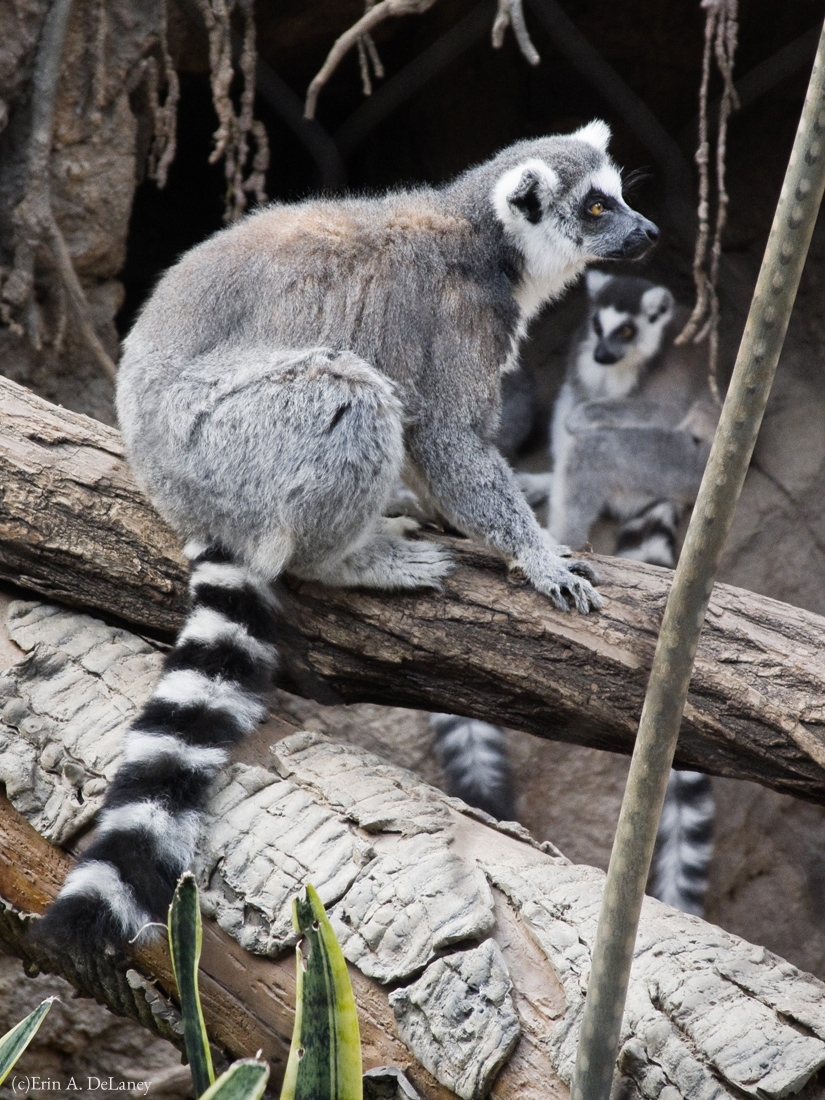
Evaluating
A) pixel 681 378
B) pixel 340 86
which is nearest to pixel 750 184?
pixel 681 378

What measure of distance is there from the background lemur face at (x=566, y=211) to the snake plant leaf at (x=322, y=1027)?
2.35 meters

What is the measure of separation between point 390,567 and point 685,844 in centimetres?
211

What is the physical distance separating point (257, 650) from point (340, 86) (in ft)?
12.9

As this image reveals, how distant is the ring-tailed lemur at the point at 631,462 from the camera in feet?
13.4

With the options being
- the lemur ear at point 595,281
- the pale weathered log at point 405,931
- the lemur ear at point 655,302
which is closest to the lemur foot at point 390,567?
the pale weathered log at point 405,931

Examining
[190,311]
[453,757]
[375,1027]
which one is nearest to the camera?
[375,1027]

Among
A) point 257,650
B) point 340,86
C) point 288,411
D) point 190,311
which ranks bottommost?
point 257,650

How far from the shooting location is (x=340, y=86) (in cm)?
537

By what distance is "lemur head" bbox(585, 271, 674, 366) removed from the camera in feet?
17.1

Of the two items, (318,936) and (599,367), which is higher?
(599,367)

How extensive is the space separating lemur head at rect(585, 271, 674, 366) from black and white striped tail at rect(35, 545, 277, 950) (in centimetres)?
307

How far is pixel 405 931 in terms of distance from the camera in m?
2.10

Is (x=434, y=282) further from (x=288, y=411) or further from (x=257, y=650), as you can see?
(x=257, y=650)

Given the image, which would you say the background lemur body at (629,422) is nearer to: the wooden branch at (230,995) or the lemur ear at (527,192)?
the lemur ear at (527,192)
